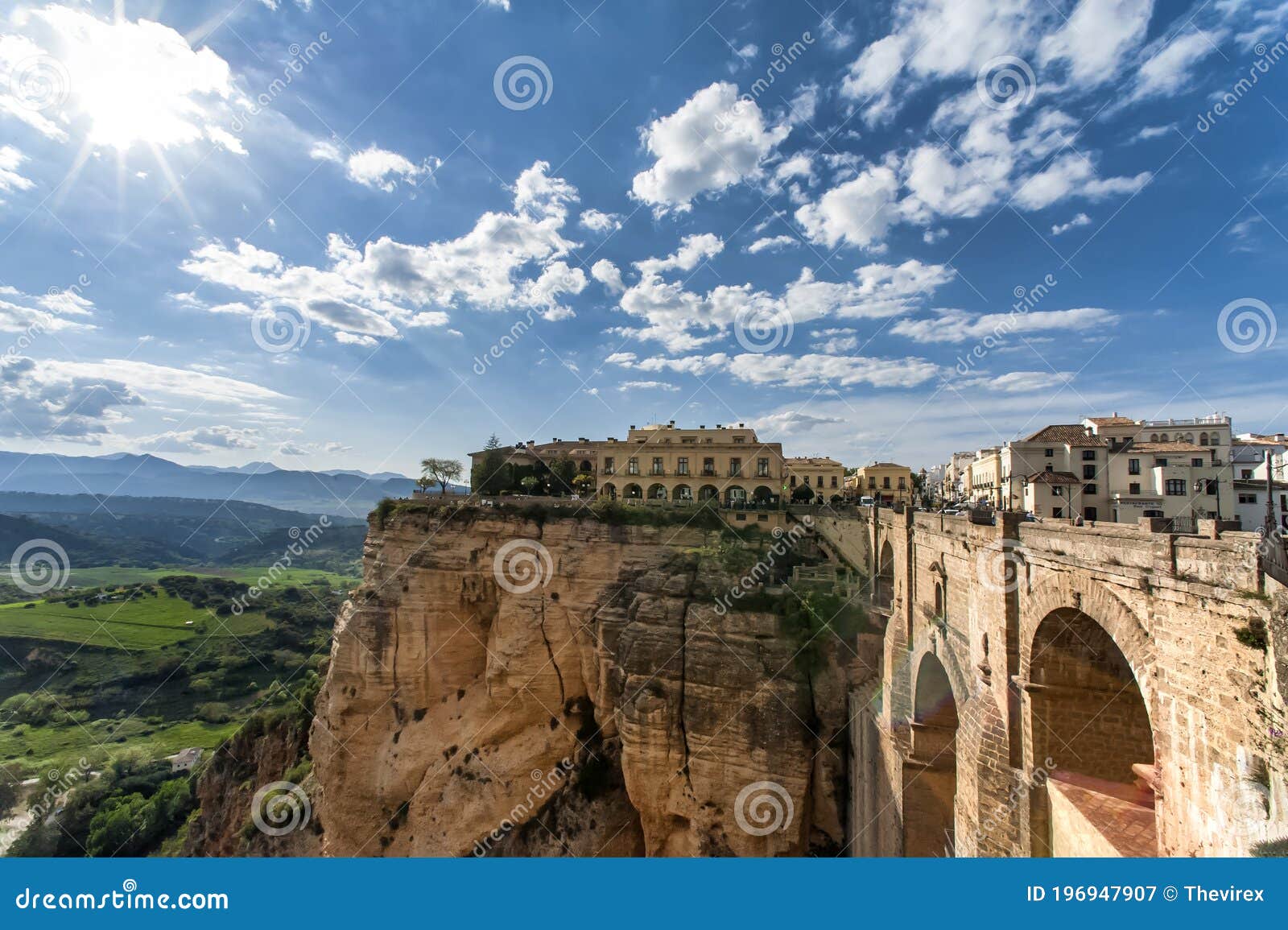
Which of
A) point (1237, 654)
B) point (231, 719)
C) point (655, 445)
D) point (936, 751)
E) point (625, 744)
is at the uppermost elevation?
point (655, 445)

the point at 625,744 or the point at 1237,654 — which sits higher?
the point at 1237,654

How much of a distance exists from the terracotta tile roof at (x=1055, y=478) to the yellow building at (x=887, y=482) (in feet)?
55.5

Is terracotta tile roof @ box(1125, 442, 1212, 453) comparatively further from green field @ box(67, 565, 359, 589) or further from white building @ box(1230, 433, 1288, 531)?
green field @ box(67, 565, 359, 589)

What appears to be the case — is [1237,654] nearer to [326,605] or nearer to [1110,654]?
[1110,654]

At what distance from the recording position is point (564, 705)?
2355 centimetres

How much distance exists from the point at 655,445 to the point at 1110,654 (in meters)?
24.3

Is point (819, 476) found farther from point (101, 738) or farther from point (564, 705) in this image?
point (101, 738)

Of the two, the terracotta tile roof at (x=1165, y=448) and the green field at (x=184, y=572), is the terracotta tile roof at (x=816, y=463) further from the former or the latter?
the green field at (x=184, y=572)

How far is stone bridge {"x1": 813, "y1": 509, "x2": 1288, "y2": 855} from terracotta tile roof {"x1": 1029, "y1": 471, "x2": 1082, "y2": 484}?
1166 cm

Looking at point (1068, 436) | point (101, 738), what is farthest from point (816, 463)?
point (101, 738)

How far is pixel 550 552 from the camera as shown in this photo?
24609mm

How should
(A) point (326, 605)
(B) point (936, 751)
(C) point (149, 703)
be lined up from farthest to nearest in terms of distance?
(A) point (326, 605) < (C) point (149, 703) < (B) point (936, 751)

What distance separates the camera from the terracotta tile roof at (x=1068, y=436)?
25484 millimetres

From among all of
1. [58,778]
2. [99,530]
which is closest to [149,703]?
[58,778]
